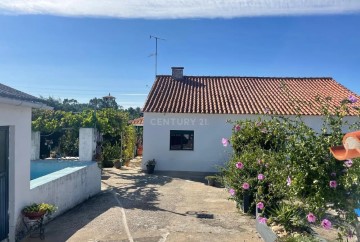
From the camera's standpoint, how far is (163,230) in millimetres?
8656

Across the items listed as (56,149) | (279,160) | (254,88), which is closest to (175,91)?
(254,88)

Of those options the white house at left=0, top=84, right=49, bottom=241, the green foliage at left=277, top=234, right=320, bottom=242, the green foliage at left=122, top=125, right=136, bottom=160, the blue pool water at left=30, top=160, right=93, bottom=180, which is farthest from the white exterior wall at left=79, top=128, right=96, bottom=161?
the green foliage at left=122, top=125, right=136, bottom=160

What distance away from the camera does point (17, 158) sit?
7719 millimetres

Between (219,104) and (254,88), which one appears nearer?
(219,104)

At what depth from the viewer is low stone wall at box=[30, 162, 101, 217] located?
884 centimetres

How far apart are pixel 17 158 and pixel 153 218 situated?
4070mm

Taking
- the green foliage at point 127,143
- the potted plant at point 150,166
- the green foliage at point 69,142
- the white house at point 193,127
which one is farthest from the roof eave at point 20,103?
the green foliage at point 127,143

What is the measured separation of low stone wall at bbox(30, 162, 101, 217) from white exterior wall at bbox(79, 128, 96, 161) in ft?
1.44

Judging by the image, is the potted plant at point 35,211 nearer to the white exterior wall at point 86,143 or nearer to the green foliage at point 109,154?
the white exterior wall at point 86,143

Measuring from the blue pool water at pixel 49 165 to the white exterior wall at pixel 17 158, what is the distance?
4.43 m

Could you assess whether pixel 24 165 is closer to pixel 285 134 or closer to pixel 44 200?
pixel 44 200

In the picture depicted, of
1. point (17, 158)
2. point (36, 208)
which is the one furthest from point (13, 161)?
point (36, 208)

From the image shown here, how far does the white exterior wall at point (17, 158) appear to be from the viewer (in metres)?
7.38

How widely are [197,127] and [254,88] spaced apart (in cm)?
631
